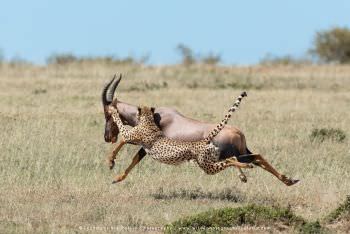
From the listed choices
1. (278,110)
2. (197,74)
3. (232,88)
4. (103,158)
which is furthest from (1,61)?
(103,158)

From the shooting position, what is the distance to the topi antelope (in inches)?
442

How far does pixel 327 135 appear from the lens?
1599 cm

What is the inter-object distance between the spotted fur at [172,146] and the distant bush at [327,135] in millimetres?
4892

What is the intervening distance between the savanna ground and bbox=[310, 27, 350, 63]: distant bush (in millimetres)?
14177

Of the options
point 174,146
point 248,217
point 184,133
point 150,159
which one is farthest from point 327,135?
point 248,217

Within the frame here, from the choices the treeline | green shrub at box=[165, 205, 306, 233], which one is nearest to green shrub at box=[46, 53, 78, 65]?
the treeline

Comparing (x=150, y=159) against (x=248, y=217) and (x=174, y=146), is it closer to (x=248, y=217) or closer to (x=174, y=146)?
(x=174, y=146)

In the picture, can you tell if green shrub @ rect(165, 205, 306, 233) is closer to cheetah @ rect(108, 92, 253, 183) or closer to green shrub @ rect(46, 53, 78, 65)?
cheetah @ rect(108, 92, 253, 183)

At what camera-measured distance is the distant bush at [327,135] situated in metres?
15.9

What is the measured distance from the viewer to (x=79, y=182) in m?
12.0

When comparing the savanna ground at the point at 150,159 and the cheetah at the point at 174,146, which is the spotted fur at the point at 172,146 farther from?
the savanna ground at the point at 150,159

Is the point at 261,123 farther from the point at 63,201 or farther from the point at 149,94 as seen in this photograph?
the point at 63,201

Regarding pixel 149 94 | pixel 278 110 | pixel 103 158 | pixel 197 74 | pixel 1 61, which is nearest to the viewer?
pixel 103 158

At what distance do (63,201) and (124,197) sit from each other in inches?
26.7
